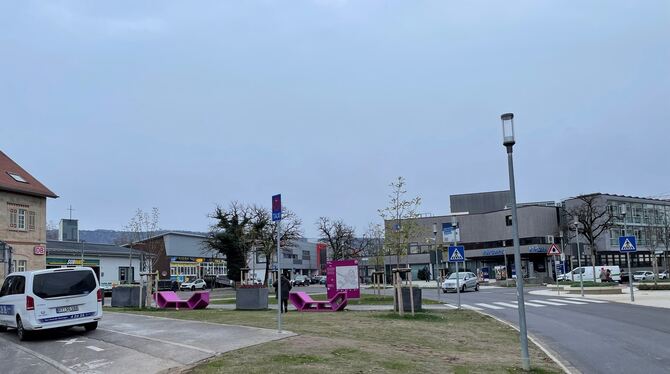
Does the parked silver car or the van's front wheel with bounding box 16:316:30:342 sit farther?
the parked silver car

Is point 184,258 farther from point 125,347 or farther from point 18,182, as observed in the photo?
→ point 125,347

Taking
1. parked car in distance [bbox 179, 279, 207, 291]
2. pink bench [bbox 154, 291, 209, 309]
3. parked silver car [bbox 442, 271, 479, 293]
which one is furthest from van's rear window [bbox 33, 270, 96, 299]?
parked car in distance [bbox 179, 279, 207, 291]

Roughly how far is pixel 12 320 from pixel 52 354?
4330mm

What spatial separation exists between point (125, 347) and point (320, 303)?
1132cm

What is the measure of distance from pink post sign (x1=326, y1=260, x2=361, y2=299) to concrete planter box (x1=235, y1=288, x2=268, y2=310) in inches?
172

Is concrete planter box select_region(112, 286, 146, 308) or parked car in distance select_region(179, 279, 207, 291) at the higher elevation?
concrete planter box select_region(112, 286, 146, 308)

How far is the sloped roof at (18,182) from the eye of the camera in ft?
131

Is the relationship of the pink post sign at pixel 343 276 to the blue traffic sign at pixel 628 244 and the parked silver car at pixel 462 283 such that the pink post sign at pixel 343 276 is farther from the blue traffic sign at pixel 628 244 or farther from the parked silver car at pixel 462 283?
the parked silver car at pixel 462 283

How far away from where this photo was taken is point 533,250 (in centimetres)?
8094

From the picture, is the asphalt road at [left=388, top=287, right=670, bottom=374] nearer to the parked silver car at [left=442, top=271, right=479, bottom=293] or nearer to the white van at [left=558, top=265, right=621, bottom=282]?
the parked silver car at [left=442, top=271, right=479, bottom=293]

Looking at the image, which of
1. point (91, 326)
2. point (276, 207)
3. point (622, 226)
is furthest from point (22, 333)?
point (622, 226)

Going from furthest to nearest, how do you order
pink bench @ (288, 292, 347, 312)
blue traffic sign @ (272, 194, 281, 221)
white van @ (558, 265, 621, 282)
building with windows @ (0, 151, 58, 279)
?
1. white van @ (558, 265, 621, 282)
2. building with windows @ (0, 151, 58, 279)
3. pink bench @ (288, 292, 347, 312)
4. blue traffic sign @ (272, 194, 281, 221)

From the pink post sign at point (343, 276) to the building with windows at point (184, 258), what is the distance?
174ft

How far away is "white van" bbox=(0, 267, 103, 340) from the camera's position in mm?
14297
